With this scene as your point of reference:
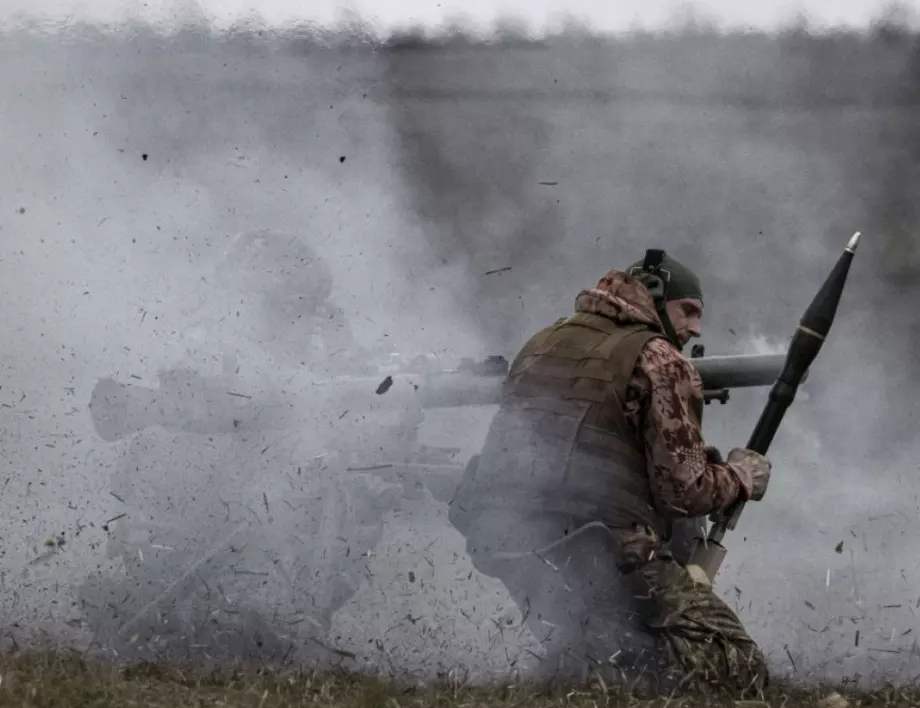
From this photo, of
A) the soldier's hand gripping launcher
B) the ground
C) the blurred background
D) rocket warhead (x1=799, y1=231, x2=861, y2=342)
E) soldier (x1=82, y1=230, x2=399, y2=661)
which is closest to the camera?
the ground

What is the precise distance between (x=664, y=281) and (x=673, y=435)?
0.73 meters

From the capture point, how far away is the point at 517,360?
6.15 meters

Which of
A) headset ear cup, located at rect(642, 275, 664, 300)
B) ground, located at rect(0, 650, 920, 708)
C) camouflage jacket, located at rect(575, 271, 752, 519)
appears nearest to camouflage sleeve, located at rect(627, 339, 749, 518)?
camouflage jacket, located at rect(575, 271, 752, 519)

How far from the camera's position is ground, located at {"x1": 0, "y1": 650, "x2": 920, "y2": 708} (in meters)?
4.92

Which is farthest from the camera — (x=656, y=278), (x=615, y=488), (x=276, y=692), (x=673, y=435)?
(x=656, y=278)

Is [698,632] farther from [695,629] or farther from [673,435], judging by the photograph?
[673,435]

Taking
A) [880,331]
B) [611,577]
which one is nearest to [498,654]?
[611,577]

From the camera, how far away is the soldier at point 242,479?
669 centimetres

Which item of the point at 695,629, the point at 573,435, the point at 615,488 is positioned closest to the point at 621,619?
the point at 695,629

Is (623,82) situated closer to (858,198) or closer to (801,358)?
(858,198)

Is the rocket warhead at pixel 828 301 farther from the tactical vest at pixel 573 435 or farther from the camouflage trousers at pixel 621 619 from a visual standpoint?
the camouflage trousers at pixel 621 619

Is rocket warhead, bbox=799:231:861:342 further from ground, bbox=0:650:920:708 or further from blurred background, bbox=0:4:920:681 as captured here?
ground, bbox=0:650:920:708

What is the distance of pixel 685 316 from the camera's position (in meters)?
6.12

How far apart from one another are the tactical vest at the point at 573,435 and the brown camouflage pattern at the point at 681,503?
7cm
